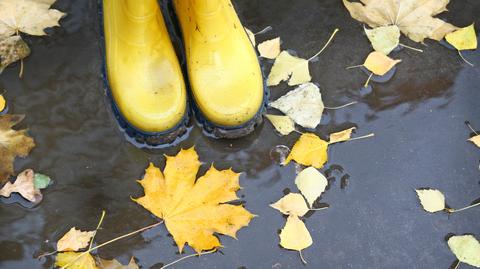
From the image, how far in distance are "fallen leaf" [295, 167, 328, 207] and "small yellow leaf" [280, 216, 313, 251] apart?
0.22 feet

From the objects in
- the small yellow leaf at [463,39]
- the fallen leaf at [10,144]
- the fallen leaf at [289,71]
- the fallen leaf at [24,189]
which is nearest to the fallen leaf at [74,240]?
the fallen leaf at [24,189]

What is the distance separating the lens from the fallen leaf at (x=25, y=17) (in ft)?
5.74

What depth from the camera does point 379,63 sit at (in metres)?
1.74

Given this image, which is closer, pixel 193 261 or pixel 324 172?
pixel 193 261

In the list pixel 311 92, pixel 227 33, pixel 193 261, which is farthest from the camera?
pixel 311 92

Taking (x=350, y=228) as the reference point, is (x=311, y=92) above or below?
above

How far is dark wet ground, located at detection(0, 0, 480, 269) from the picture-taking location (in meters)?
1.45

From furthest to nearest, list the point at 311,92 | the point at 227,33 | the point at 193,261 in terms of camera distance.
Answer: the point at 311,92 → the point at 227,33 → the point at 193,261

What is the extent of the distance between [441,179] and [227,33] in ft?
2.16

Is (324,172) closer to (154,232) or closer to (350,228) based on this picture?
(350,228)

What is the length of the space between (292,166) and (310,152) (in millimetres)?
61

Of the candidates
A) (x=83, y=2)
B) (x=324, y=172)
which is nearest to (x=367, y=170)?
(x=324, y=172)

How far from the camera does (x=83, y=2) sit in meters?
1.85

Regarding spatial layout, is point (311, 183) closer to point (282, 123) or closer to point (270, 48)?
point (282, 123)
